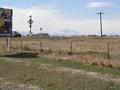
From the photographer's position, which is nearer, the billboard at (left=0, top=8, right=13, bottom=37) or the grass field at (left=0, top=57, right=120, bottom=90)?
the grass field at (left=0, top=57, right=120, bottom=90)

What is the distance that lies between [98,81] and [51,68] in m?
6.18

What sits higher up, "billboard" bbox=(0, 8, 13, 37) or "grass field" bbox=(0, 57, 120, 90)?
"billboard" bbox=(0, 8, 13, 37)

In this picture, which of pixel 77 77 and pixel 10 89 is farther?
pixel 77 77

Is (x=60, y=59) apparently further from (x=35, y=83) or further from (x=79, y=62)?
(x=35, y=83)

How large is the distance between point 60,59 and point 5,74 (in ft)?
29.8

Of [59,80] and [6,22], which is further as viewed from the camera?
[6,22]

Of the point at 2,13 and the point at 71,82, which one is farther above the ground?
the point at 2,13

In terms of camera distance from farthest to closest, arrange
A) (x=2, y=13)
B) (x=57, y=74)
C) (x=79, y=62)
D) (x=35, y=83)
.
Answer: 1. (x=2, y=13)
2. (x=79, y=62)
3. (x=57, y=74)
4. (x=35, y=83)

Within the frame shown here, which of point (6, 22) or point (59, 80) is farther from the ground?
point (6, 22)

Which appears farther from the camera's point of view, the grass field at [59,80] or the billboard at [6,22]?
the billboard at [6,22]

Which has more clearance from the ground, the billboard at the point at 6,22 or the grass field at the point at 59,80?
the billboard at the point at 6,22

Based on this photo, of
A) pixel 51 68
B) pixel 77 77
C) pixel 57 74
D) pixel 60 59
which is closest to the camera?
pixel 77 77

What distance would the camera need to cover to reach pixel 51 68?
909 inches

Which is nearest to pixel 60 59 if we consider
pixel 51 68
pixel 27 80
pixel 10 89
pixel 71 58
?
pixel 71 58
